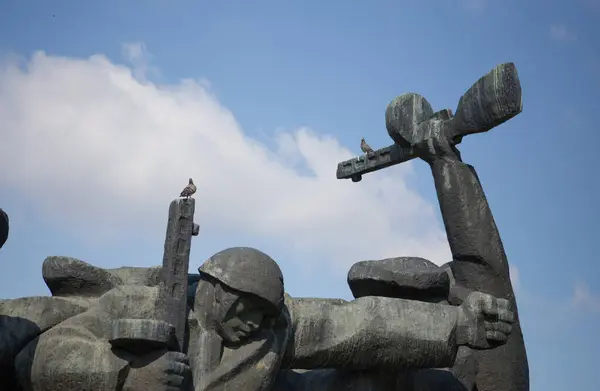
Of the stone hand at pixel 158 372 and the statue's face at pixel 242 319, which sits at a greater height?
the statue's face at pixel 242 319

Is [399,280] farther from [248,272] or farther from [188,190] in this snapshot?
[188,190]

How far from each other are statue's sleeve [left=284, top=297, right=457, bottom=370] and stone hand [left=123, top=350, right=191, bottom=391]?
0.98m

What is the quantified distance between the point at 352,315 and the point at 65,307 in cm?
198

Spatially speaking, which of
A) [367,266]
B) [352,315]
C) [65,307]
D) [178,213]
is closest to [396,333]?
[352,315]

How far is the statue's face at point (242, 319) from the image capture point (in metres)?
6.14

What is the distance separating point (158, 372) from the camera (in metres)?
5.66

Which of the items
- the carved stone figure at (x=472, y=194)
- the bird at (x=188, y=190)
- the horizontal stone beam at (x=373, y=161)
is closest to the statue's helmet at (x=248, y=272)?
the bird at (x=188, y=190)

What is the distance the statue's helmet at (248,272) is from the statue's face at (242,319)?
0.09 meters

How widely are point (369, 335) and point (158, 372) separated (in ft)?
5.47

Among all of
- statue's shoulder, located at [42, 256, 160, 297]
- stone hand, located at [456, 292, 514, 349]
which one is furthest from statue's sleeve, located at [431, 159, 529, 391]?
statue's shoulder, located at [42, 256, 160, 297]

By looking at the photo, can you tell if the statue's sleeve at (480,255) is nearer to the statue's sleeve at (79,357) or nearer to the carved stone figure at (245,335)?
the carved stone figure at (245,335)

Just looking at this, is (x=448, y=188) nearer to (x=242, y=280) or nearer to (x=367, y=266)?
(x=367, y=266)

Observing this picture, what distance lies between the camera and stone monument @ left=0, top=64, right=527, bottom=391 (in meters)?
5.77

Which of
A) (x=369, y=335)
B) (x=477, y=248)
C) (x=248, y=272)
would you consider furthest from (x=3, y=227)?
(x=477, y=248)
